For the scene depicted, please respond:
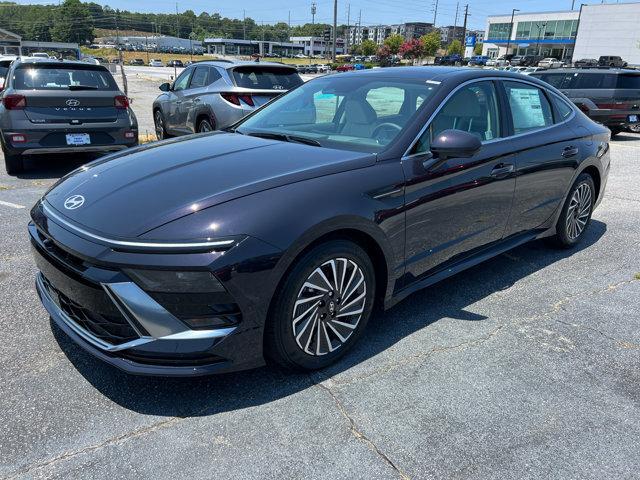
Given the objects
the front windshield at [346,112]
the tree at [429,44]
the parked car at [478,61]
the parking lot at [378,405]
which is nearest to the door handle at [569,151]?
the parking lot at [378,405]

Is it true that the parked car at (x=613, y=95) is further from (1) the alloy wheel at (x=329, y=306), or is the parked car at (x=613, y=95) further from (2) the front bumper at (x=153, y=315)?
(2) the front bumper at (x=153, y=315)

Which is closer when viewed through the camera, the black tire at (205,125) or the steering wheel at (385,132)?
the steering wheel at (385,132)

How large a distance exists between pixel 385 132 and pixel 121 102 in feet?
18.8

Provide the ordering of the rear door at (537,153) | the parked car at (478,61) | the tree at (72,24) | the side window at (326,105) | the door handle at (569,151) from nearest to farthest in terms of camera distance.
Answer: the side window at (326,105) < the rear door at (537,153) < the door handle at (569,151) < the parked car at (478,61) < the tree at (72,24)

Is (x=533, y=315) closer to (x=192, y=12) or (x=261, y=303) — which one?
(x=261, y=303)

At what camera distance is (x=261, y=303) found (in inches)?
95.0

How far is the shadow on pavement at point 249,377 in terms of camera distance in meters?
2.57

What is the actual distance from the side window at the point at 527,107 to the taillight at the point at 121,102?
580 centimetres

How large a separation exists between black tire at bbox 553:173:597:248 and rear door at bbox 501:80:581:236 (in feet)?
0.68

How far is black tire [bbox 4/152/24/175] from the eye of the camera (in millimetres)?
7367

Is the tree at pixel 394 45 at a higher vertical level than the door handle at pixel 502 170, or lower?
higher

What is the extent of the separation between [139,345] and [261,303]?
57cm

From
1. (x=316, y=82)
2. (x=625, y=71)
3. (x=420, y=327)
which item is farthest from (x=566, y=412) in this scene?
(x=625, y=71)

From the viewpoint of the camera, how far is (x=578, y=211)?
16.0 ft
